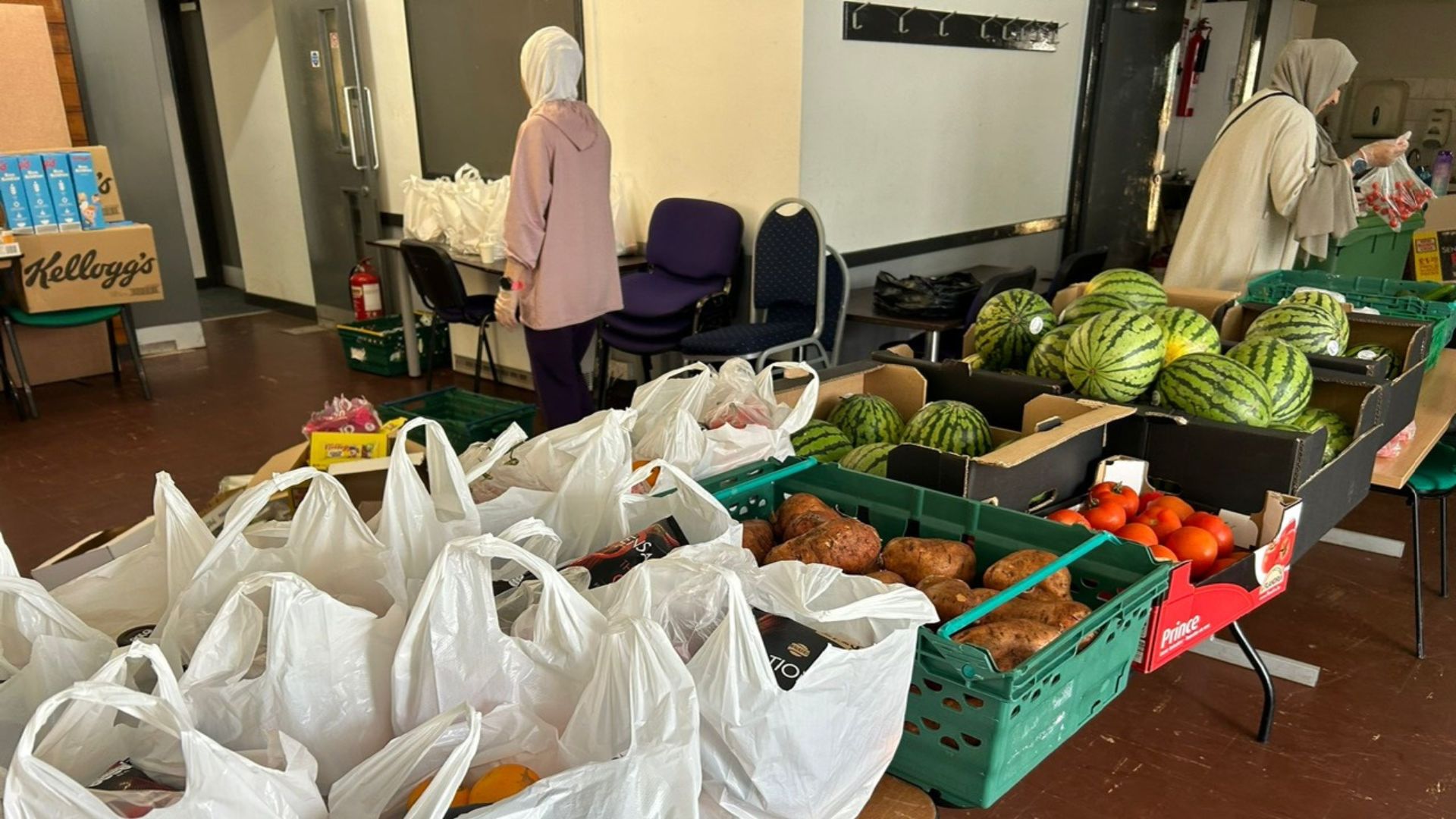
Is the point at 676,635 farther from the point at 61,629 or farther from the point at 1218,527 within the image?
the point at 1218,527

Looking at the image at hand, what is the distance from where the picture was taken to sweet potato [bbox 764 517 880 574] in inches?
52.8

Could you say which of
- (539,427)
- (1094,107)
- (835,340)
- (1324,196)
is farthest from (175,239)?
(1324,196)

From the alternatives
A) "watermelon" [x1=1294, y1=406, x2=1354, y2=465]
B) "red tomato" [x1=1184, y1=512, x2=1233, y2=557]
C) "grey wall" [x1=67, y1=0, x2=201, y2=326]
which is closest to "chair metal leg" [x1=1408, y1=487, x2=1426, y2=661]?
"watermelon" [x1=1294, y1=406, x2=1354, y2=465]

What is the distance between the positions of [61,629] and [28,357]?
5.17 metres

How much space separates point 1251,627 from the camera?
2832 millimetres

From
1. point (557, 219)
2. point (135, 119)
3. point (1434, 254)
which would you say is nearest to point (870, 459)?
point (557, 219)

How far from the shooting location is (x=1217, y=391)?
6.21 ft

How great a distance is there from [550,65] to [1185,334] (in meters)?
2.27

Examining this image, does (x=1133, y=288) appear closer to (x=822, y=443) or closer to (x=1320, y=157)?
(x=822, y=443)

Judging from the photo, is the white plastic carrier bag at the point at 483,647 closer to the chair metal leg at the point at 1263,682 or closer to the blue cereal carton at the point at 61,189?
the chair metal leg at the point at 1263,682

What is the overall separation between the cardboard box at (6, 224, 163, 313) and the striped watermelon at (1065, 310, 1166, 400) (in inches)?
185

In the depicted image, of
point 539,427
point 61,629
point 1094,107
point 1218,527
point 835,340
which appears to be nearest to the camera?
point 61,629

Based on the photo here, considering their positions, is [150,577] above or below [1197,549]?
above

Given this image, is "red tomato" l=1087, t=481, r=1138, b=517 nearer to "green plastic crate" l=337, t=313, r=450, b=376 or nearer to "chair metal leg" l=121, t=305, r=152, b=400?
"green plastic crate" l=337, t=313, r=450, b=376
